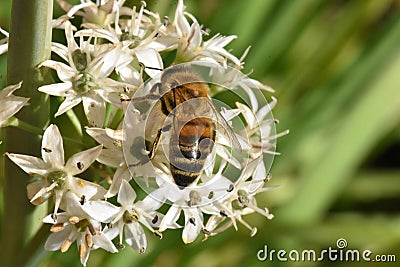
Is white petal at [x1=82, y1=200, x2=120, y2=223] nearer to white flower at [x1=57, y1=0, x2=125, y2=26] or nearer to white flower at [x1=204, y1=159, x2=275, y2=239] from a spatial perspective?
white flower at [x1=204, y1=159, x2=275, y2=239]

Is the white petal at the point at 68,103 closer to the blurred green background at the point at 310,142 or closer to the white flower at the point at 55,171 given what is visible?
the white flower at the point at 55,171

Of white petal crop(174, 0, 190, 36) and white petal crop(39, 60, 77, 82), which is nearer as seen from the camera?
white petal crop(39, 60, 77, 82)

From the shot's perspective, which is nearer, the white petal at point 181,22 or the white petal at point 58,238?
the white petal at point 58,238

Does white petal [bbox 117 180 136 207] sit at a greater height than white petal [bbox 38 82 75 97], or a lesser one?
lesser

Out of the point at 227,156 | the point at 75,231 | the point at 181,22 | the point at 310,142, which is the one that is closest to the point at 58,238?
the point at 75,231

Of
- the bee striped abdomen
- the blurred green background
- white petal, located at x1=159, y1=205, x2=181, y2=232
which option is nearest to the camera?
the bee striped abdomen

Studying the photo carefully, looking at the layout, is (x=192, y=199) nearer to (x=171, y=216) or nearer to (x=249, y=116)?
(x=171, y=216)

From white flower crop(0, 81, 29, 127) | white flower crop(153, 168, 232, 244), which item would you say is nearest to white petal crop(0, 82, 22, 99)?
white flower crop(0, 81, 29, 127)

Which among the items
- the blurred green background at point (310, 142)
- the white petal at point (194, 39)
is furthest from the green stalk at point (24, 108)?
the blurred green background at point (310, 142)
